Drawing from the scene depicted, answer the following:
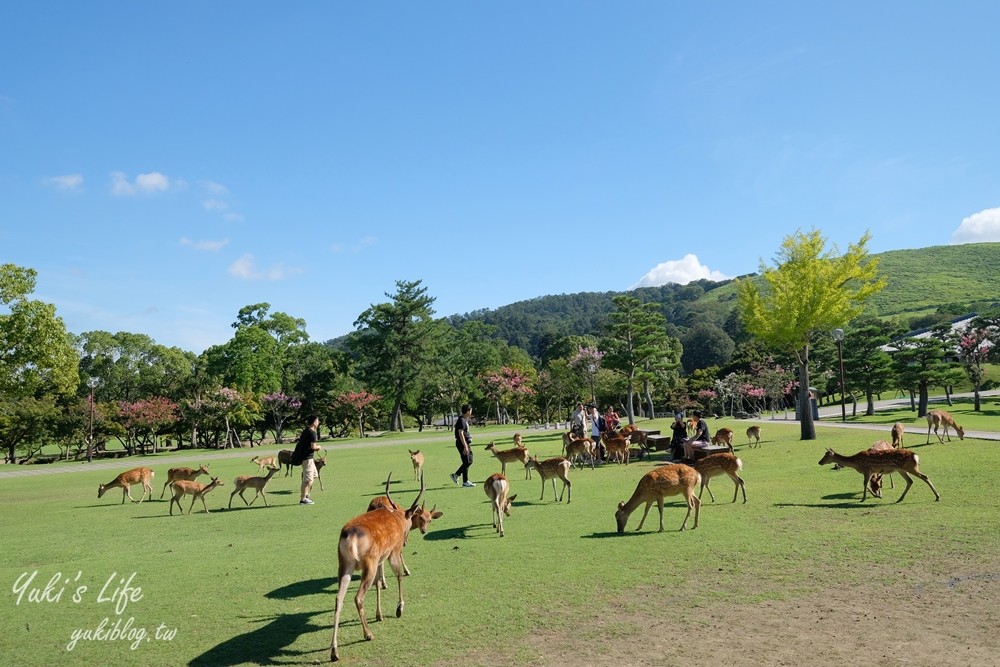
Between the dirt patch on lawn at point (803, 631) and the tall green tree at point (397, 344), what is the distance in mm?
47161

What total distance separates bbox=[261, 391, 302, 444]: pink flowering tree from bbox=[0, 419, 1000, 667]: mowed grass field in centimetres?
3685

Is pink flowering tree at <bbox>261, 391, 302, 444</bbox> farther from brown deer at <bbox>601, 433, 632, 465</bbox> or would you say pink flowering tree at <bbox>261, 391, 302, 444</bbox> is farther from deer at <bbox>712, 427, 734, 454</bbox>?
deer at <bbox>712, 427, 734, 454</bbox>

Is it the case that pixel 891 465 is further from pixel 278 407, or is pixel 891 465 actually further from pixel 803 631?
pixel 278 407

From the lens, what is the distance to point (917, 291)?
456 feet

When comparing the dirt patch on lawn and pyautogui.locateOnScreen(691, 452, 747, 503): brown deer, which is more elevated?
pyautogui.locateOnScreen(691, 452, 747, 503): brown deer

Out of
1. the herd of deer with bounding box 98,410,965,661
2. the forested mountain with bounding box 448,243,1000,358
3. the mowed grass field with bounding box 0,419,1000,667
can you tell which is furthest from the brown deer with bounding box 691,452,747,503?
the forested mountain with bounding box 448,243,1000,358

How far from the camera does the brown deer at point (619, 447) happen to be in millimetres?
18719

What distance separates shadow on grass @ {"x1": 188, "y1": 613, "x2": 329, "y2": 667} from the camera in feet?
17.1

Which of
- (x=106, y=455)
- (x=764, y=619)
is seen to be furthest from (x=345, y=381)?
(x=764, y=619)

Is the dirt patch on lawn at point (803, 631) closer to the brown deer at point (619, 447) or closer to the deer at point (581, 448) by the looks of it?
the deer at point (581, 448)

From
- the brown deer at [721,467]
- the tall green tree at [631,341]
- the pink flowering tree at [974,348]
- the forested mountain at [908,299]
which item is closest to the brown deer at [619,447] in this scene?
the brown deer at [721,467]

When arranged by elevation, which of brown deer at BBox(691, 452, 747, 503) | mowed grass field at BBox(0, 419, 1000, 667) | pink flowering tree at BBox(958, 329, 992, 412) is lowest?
mowed grass field at BBox(0, 419, 1000, 667)

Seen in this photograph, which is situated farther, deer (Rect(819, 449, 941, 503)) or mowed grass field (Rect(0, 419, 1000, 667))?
deer (Rect(819, 449, 941, 503))

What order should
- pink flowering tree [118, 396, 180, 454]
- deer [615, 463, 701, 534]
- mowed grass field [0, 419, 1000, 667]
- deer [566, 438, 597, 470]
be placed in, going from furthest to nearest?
pink flowering tree [118, 396, 180, 454] → deer [566, 438, 597, 470] → deer [615, 463, 701, 534] → mowed grass field [0, 419, 1000, 667]
